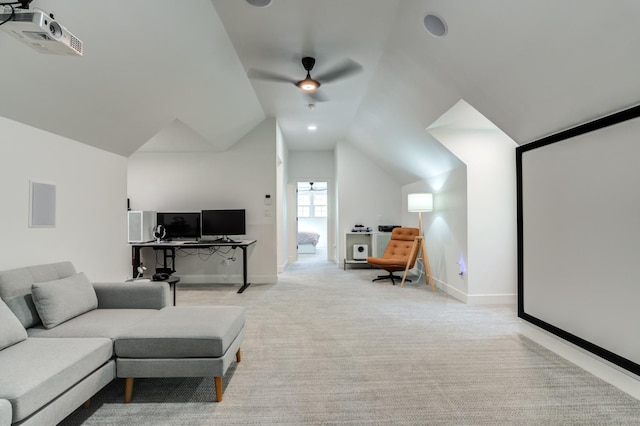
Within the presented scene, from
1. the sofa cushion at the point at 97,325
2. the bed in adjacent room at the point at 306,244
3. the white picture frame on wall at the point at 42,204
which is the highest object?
the white picture frame on wall at the point at 42,204

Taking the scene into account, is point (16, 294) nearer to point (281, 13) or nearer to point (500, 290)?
point (281, 13)

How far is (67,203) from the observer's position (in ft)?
9.59

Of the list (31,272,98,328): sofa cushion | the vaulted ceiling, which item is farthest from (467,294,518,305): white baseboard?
(31,272,98,328): sofa cushion

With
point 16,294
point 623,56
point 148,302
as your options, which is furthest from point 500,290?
point 16,294

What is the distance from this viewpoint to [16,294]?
215 cm

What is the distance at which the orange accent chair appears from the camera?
18.0 feet

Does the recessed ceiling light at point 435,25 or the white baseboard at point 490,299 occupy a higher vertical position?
the recessed ceiling light at point 435,25

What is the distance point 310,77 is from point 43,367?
342 centimetres

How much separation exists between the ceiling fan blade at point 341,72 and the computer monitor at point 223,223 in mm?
2624

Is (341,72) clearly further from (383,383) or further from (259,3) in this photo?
(383,383)

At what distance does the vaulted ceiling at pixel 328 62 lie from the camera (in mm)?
1939

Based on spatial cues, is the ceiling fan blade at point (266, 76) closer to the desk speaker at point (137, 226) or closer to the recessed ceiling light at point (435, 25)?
the recessed ceiling light at point (435, 25)

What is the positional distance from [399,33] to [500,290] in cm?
338

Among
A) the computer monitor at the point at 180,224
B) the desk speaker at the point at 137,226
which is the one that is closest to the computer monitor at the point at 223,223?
the computer monitor at the point at 180,224
